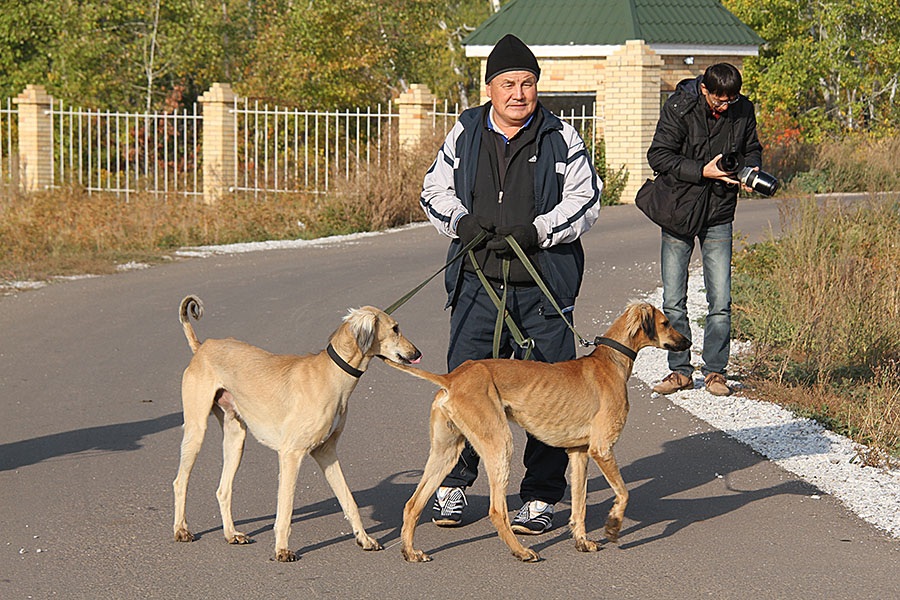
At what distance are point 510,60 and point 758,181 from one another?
324 cm

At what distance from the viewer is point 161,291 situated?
46.0 feet

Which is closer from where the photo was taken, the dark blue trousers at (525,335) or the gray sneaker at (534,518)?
the gray sneaker at (534,518)

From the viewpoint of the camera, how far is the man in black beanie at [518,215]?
6039 millimetres

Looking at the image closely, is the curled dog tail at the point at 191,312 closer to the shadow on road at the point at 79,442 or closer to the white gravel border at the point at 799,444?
the shadow on road at the point at 79,442

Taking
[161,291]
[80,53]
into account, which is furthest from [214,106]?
[161,291]

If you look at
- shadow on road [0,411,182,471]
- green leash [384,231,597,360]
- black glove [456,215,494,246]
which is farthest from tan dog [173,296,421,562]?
shadow on road [0,411,182,471]

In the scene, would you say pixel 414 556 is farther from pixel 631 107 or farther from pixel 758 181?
pixel 631 107

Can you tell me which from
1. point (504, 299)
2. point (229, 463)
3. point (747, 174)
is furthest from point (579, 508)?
point (747, 174)

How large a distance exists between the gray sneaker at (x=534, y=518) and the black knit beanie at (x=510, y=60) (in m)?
2.21

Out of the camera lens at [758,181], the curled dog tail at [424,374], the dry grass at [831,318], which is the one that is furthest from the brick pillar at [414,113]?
the curled dog tail at [424,374]

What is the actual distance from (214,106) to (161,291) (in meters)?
12.2

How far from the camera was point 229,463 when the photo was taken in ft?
19.7

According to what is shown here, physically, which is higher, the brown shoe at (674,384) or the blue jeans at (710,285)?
the blue jeans at (710,285)

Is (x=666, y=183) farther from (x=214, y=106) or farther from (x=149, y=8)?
(x=149, y=8)
